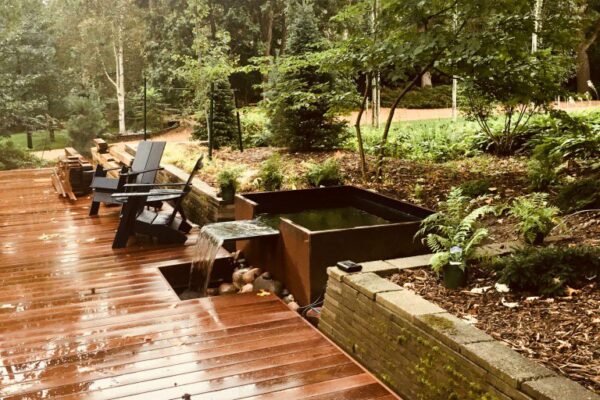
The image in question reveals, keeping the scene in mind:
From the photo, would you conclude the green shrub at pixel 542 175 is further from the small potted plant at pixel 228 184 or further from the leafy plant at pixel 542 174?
the small potted plant at pixel 228 184

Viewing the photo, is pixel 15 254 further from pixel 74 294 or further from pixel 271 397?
pixel 271 397

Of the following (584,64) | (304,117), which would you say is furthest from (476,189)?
(584,64)

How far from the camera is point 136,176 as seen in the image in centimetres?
590

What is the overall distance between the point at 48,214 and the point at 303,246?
4.22 metres

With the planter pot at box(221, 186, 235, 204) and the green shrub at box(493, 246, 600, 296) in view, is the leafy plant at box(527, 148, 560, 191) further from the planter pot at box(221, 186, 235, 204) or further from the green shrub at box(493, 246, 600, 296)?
the planter pot at box(221, 186, 235, 204)

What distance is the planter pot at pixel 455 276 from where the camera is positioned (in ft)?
10.2

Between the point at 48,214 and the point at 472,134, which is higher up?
the point at 472,134

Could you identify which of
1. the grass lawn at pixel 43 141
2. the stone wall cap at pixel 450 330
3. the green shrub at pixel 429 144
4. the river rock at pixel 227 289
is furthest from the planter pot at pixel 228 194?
the grass lawn at pixel 43 141

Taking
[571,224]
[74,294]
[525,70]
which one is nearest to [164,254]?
[74,294]

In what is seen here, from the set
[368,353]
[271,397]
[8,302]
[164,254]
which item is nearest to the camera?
[271,397]

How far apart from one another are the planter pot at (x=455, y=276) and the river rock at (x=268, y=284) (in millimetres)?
1521

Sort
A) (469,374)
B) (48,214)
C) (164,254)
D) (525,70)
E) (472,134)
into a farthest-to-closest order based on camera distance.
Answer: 1. (472,134)
2. (48,214)
3. (525,70)
4. (164,254)
5. (469,374)

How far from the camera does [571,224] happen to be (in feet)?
13.2

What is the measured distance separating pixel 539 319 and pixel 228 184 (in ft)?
12.3
